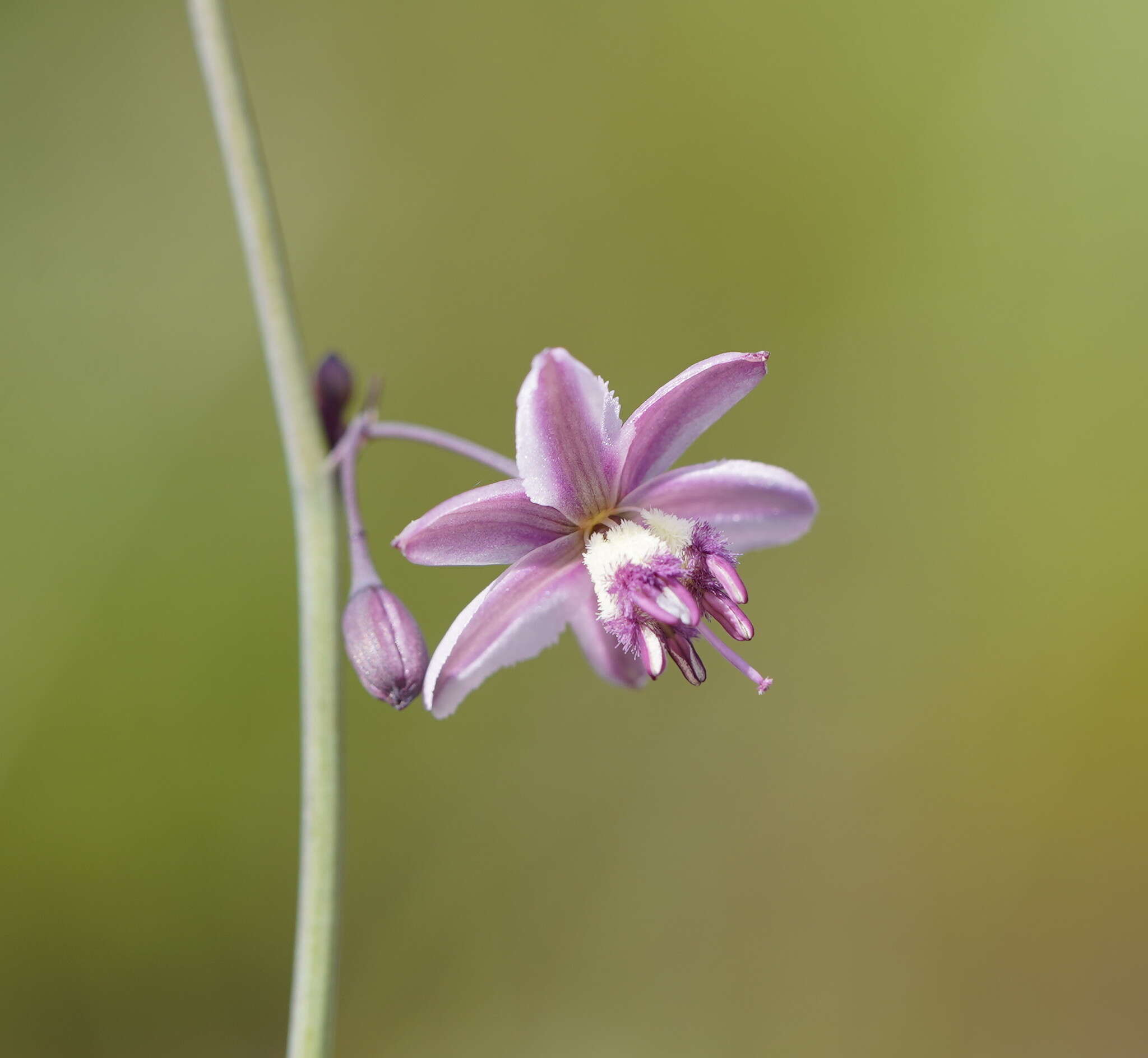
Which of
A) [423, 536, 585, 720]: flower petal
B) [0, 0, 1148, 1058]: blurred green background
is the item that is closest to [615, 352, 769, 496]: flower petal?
[423, 536, 585, 720]: flower petal

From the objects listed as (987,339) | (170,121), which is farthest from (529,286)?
(987,339)

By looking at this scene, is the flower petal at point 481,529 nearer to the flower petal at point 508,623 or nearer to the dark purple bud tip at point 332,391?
the flower petal at point 508,623

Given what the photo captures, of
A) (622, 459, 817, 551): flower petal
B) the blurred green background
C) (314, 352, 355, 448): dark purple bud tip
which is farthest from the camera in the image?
the blurred green background

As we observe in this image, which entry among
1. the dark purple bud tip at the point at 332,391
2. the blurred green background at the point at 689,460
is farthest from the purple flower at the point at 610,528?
the blurred green background at the point at 689,460

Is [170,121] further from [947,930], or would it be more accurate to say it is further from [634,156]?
[947,930]

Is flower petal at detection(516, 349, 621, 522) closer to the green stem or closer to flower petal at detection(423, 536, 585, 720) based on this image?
flower petal at detection(423, 536, 585, 720)

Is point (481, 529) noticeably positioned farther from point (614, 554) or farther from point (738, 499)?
point (738, 499)
